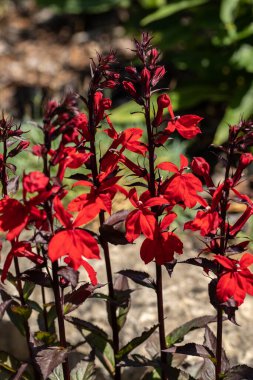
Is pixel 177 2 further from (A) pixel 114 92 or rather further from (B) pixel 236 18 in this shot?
(A) pixel 114 92

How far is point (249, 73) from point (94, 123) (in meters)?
3.38

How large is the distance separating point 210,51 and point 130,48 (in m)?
0.59

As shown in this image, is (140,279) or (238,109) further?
(238,109)

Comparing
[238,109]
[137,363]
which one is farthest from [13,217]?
[238,109]

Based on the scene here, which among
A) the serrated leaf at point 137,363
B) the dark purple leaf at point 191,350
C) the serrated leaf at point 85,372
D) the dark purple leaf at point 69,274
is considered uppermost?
the dark purple leaf at point 69,274

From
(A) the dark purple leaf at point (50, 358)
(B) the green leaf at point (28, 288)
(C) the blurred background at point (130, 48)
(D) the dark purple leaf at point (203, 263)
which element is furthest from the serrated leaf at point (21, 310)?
(C) the blurred background at point (130, 48)

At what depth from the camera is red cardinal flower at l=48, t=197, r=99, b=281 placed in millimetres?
1472

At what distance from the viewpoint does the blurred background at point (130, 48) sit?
4562 mm

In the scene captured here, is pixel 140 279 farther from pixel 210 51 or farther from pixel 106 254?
pixel 210 51

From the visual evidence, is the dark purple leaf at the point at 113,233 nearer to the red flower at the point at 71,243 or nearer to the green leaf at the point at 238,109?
the red flower at the point at 71,243

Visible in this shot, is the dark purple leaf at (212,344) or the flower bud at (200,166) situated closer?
the flower bud at (200,166)

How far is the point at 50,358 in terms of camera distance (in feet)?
5.89

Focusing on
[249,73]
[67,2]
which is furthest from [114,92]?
[249,73]

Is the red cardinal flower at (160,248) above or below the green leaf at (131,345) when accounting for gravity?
above
